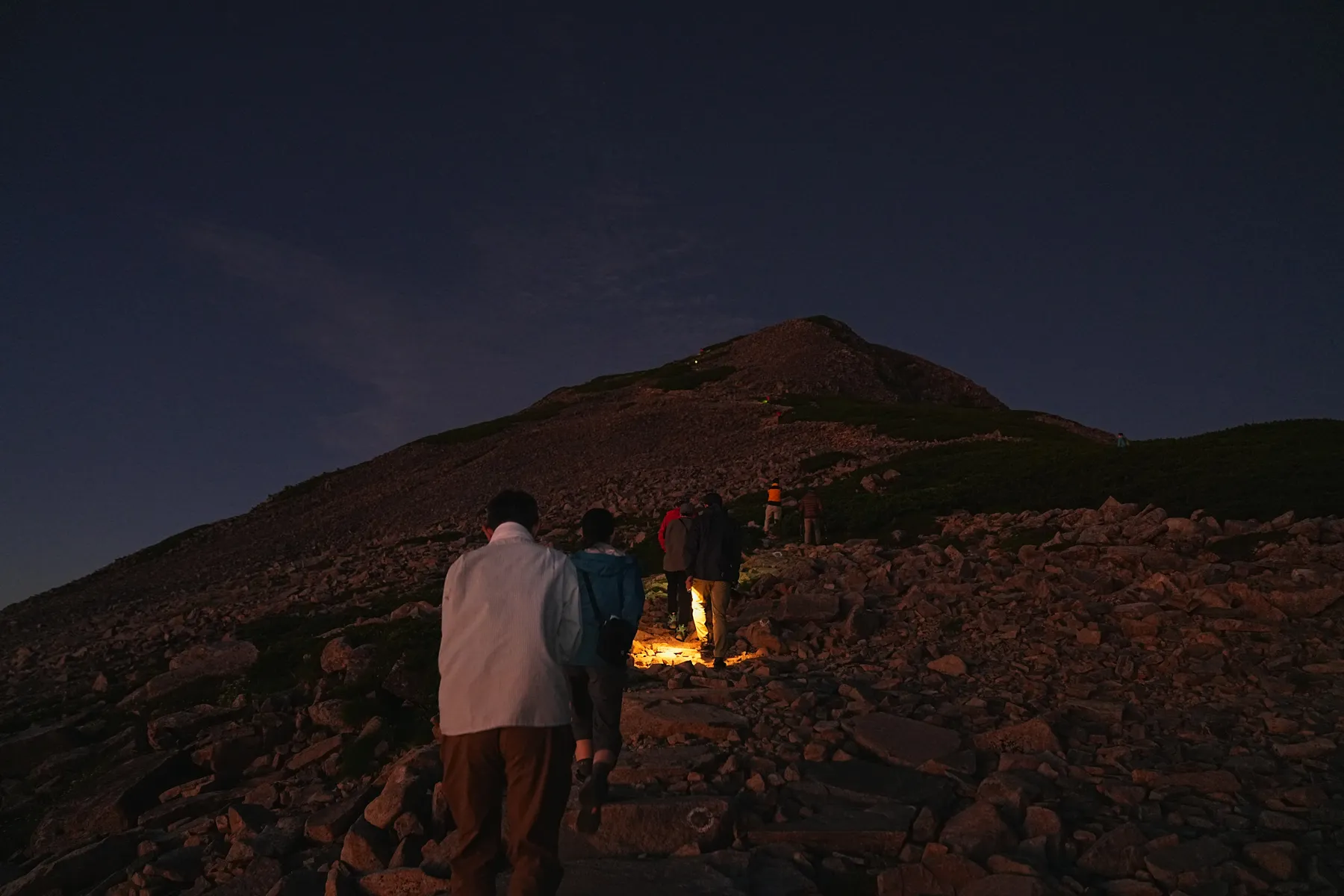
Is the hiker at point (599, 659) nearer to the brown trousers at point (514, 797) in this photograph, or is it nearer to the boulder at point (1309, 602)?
the brown trousers at point (514, 797)

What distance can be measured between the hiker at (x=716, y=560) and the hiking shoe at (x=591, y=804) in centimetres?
617

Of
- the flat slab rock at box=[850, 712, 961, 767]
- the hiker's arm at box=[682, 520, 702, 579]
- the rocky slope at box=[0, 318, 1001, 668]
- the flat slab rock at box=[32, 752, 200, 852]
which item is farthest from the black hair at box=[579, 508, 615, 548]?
the rocky slope at box=[0, 318, 1001, 668]

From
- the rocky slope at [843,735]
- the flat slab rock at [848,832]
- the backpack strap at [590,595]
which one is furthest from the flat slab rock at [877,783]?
the backpack strap at [590,595]

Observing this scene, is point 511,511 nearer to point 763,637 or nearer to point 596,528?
point 596,528

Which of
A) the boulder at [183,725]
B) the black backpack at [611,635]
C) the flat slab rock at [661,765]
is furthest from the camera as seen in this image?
the boulder at [183,725]

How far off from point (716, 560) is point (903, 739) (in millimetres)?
5053

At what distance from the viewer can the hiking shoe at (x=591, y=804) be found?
264 inches

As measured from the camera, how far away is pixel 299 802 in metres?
11.7

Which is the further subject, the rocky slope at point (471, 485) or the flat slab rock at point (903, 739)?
the rocky slope at point (471, 485)

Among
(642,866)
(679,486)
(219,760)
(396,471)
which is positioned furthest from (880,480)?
(396,471)

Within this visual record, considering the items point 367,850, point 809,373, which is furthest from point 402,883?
point 809,373

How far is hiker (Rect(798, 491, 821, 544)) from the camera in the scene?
82.4 ft

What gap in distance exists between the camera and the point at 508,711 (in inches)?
195

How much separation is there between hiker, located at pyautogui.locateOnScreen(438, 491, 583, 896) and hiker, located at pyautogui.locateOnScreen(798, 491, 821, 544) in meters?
20.4
